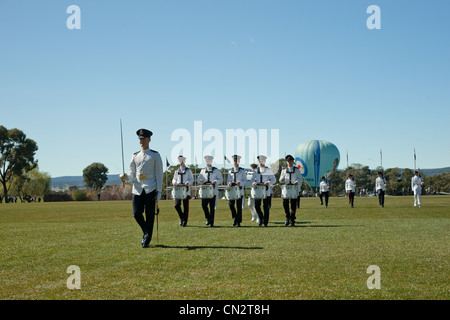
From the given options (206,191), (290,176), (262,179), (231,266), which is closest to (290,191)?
(290,176)

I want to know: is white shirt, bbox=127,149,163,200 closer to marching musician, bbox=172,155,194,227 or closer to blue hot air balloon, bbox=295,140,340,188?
marching musician, bbox=172,155,194,227

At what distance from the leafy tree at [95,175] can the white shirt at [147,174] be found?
158 meters

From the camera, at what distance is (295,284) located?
20.8 ft

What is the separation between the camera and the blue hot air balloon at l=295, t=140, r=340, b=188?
256ft

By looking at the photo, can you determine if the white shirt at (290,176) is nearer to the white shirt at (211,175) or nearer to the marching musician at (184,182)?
the white shirt at (211,175)

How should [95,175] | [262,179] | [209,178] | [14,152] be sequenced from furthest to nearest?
[95,175] → [14,152] → [209,178] → [262,179]

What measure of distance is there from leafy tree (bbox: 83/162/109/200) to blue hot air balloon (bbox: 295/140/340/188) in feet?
336

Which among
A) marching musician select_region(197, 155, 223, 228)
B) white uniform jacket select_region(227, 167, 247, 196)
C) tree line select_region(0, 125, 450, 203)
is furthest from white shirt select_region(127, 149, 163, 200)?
tree line select_region(0, 125, 450, 203)

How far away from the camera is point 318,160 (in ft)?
256

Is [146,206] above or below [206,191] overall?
below

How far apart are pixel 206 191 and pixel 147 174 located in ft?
21.2
